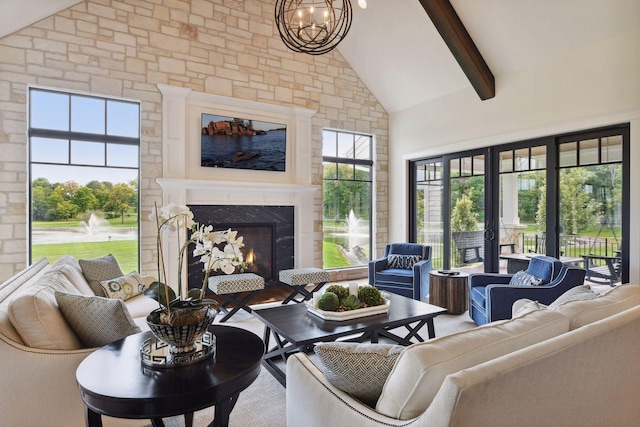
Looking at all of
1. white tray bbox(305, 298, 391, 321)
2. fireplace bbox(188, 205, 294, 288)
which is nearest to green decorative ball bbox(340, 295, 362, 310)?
white tray bbox(305, 298, 391, 321)

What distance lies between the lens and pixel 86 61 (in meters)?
4.54

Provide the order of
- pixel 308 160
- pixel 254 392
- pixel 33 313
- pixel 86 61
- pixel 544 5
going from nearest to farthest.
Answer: pixel 33 313, pixel 254 392, pixel 544 5, pixel 86 61, pixel 308 160

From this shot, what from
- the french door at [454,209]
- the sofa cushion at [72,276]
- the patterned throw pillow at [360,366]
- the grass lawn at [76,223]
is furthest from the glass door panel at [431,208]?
the patterned throw pillow at [360,366]

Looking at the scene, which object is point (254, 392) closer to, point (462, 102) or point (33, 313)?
point (33, 313)

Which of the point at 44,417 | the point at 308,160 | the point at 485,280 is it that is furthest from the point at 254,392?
the point at 308,160

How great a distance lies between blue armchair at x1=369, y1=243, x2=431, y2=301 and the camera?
4.88 metres

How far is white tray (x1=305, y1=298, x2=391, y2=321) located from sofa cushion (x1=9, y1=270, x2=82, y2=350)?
5.32ft

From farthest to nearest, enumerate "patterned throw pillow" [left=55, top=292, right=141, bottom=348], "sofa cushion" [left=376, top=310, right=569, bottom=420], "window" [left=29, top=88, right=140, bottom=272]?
"window" [left=29, top=88, right=140, bottom=272] → "patterned throw pillow" [left=55, top=292, right=141, bottom=348] → "sofa cushion" [left=376, top=310, right=569, bottom=420]

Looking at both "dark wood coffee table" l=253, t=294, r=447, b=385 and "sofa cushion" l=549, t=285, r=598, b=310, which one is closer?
"sofa cushion" l=549, t=285, r=598, b=310

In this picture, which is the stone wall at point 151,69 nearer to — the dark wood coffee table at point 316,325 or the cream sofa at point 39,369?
the dark wood coffee table at point 316,325

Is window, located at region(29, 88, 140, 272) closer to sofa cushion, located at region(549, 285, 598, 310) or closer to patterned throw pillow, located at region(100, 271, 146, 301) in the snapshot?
patterned throw pillow, located at region(100, 271, 146, 301)

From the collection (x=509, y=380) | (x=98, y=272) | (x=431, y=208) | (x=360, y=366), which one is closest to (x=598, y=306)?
(x=509, y=380)

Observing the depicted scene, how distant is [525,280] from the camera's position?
12.4ft

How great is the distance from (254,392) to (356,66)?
18.6ft
